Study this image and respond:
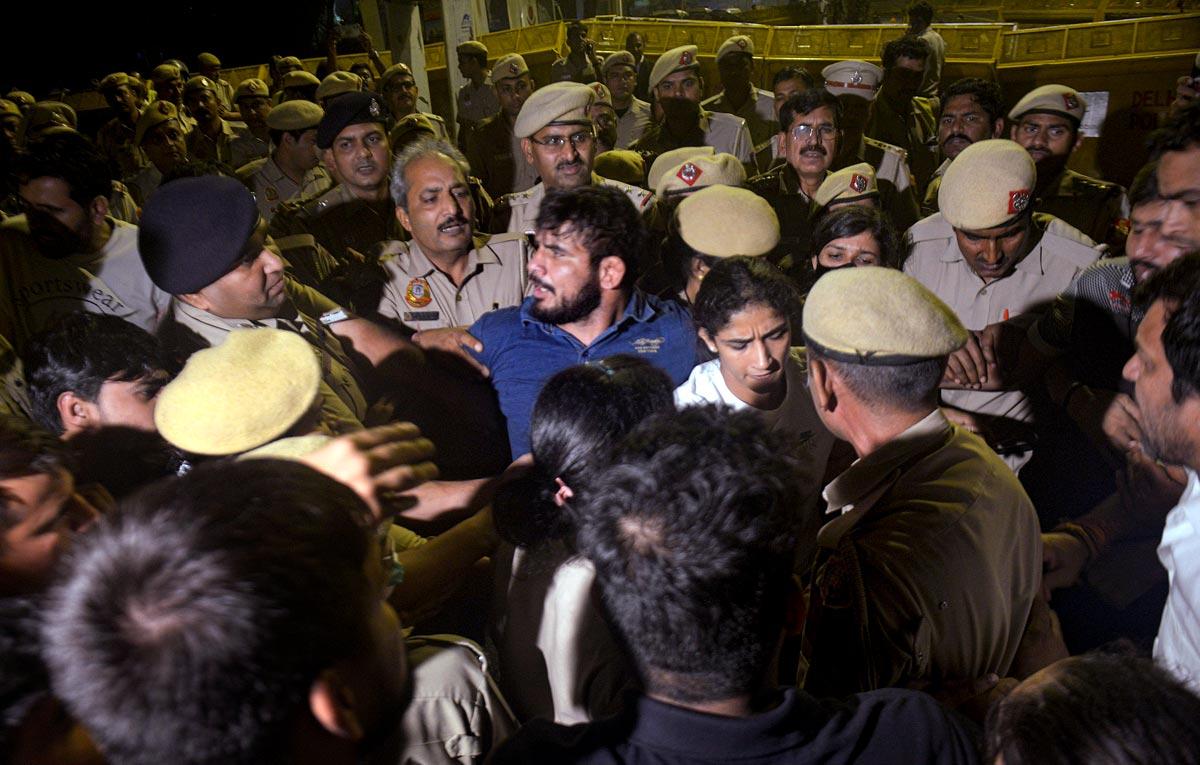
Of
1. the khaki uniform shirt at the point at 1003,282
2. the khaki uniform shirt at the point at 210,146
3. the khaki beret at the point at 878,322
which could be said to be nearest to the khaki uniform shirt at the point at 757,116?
the khaki uniform shirt at the point at 1003,282

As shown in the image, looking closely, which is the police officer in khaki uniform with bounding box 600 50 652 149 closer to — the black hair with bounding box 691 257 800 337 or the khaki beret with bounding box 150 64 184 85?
the khaki beret with bounding box 150 64 184 85

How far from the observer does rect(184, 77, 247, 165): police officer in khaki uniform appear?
25.0 ft

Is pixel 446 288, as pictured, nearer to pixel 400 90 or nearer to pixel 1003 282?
pixel 1003 282

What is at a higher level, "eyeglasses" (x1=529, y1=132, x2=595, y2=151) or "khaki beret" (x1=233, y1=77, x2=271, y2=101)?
"khaki beret" (x1=233, y1=77, x2=271, y2=101)

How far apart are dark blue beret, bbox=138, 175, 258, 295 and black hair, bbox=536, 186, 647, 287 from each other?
1.10m

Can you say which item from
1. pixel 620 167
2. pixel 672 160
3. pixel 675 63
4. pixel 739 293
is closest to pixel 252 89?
pixel 675 63

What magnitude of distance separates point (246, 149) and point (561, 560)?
769 cm

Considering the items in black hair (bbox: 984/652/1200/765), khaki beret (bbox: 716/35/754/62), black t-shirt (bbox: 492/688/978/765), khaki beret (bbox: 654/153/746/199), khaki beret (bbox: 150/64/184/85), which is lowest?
black t-shirt (bbox: 492/688/978/765)

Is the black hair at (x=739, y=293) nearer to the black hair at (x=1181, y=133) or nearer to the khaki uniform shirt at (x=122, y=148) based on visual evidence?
the black hair at (x=1181, y=133)

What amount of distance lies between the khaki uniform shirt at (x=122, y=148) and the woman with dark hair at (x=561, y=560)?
23.3 ft

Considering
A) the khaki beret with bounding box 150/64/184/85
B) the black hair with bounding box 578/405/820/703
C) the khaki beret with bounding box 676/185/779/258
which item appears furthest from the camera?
the khaki beret with bounding box 150/64/184/85

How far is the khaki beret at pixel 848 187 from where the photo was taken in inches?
157

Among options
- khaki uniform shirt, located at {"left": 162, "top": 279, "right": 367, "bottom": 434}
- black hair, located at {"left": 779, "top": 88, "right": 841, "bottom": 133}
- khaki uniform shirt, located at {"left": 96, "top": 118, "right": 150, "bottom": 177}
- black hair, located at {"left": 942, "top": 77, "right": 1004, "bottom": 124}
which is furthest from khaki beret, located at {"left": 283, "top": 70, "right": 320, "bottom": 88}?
black hair, located at {"left": 942, "top": 77, "right": 1004, "bottom": 124}

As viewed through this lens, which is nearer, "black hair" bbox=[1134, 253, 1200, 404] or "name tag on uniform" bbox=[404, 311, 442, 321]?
"black hair" bbox=[1134, 253, 1200, 404]
